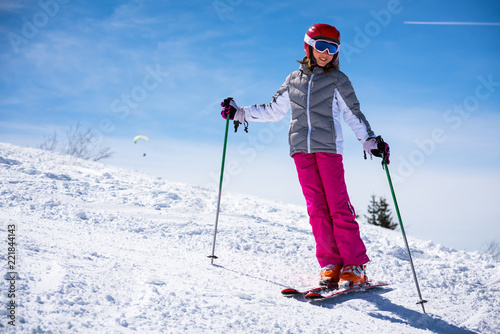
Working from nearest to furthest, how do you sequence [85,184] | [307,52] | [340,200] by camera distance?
[340,200], [307,52], [85,184]

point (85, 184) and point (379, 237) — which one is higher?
point (85, 184)

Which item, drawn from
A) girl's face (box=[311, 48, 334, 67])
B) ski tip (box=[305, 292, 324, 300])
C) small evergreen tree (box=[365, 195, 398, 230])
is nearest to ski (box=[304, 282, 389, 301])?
ski tip (box=[305, 292, 324, 300])

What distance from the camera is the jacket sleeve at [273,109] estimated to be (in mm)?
3695

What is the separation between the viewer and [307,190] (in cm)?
344

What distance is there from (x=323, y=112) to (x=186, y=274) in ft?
6.26

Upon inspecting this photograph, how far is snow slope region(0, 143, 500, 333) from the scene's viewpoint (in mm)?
2127

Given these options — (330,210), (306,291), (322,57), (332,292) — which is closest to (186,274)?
(306,291)

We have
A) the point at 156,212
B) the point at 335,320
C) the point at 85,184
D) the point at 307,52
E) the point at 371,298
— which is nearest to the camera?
the point at 335,320

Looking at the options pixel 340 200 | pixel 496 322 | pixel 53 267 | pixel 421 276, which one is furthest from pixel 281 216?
pixel 53 267

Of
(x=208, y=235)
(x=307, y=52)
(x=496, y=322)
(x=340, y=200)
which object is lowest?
(x=496, y=322)

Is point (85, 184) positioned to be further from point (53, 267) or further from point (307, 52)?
point (307, 52)

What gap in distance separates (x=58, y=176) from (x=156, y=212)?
2.76 metres

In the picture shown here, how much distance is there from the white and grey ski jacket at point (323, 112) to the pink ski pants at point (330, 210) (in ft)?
0.40

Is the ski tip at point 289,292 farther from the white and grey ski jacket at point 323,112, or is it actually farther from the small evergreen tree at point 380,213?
the small evergreen tree at point 380,213
